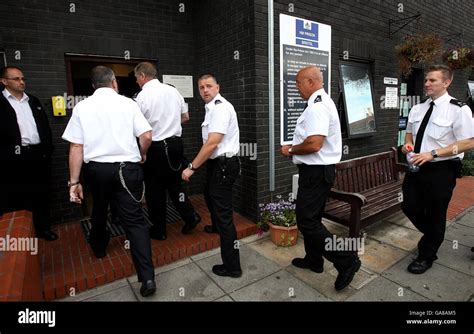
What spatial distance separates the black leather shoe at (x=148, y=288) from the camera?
2.62m

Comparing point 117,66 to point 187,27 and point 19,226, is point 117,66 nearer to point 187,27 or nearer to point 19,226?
point 187,27

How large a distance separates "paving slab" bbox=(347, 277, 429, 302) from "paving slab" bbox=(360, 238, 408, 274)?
25cm

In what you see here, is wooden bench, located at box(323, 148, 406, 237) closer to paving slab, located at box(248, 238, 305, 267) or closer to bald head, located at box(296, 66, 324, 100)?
paving slab, located at box(248, 238, 305, 267)

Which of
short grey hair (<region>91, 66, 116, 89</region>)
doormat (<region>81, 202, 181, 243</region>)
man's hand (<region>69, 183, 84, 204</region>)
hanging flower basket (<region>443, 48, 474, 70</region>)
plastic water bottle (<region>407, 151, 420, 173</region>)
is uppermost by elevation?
hanging flower basket (<region>443, 48, 474, 70</region>)

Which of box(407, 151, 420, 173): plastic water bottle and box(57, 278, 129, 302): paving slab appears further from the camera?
box(407, 151, 420, 173): plastic water bottle

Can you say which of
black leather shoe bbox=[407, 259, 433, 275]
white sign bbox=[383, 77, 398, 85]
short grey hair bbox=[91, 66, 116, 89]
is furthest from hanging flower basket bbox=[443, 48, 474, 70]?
short grey hair bbox=[91, 66, 116, 89]

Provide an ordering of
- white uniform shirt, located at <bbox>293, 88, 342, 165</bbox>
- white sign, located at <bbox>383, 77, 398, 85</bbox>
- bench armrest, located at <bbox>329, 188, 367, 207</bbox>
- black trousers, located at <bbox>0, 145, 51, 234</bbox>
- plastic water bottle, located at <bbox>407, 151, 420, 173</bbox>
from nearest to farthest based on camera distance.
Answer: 1. white uniform shirt, located at <bbox>293, 88, 342, 165</bbox>
2. plastic water bottle, located at <bbox>407, 151, 420, 173</bbox>
3. bench armrest, located at <bbox>329, 188, 367, 207</bbox>
4. black trousers, located at <bbox>0, 145, 51, 234</bbox>
5. white sign, located at <bbox>383, 77, 398, 85</bbox>

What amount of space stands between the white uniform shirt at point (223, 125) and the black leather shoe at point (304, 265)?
1.37 meters

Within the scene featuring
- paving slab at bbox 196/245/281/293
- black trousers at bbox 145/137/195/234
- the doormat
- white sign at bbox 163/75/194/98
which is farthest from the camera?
white sign at bbox 163/75/194/98

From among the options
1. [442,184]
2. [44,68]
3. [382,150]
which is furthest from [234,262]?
[382,150]

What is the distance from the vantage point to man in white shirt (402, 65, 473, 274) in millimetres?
2762

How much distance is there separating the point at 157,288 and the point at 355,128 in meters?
4.29

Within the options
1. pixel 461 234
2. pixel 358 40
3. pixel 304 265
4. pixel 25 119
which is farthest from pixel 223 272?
pixel 358 40

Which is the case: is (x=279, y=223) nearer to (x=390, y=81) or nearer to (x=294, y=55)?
(x=294, y=55)
